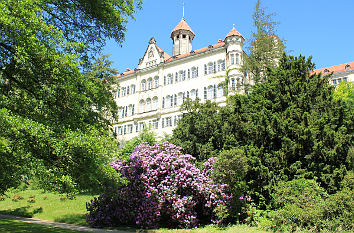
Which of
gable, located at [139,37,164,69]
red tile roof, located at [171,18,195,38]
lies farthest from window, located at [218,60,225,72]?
red tile roof, located at [171,18,195,38]

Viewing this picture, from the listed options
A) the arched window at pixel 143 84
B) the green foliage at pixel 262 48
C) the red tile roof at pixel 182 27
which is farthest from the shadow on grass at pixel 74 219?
the red tile roof at pixel 182 27

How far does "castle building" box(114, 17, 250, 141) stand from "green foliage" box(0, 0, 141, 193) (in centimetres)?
2865

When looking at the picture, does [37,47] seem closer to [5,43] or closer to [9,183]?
[5,43]

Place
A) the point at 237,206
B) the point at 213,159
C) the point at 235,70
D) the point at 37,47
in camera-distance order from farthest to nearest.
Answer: the point at 235,70, the point at 213,159, the point at 237,206, the point at 37,47

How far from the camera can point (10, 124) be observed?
8234mm

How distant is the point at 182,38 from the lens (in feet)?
175

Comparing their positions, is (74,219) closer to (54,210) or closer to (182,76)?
(54,210)

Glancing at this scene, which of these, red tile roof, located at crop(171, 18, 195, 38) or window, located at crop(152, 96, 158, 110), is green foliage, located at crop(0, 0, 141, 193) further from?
red tile roof, located at crop(171, 18, 195, 38)

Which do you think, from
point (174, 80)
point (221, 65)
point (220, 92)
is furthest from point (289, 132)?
point (174, 80)

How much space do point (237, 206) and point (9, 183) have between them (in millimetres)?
10513

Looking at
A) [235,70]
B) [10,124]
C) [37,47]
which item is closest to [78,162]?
[10,124]

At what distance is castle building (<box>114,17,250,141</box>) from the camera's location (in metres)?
40.9

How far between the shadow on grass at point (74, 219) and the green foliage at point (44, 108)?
7128 millimetres

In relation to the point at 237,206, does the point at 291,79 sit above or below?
above
